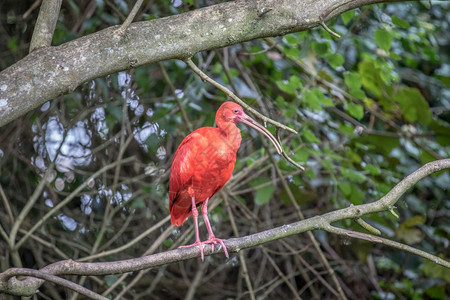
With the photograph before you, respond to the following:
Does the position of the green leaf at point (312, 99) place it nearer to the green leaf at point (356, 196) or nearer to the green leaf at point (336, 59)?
the green leaf at point (336, 59)

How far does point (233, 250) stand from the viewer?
2.48m

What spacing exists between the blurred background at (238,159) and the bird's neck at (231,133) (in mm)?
655

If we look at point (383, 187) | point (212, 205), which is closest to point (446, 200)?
point (383, 187)

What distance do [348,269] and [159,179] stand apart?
2.00 m

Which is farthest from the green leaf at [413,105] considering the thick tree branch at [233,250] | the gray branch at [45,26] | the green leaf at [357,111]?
the gray branch at [45,26]

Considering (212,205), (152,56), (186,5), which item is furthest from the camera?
(212,205)

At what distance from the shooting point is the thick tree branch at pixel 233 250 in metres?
2.20

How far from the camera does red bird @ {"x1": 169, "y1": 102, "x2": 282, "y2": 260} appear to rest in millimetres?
2576

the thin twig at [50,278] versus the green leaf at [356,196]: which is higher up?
the thin twig at [50,278]

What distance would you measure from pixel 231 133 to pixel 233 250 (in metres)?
0.48

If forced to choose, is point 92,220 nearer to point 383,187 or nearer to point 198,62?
point 198,62

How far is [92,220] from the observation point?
165 inches

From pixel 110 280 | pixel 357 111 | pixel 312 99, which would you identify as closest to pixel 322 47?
pixel 312 99

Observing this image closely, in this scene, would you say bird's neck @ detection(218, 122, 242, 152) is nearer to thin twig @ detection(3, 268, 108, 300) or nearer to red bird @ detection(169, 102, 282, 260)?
red bird @ detection(169, 102, 282, 260)
